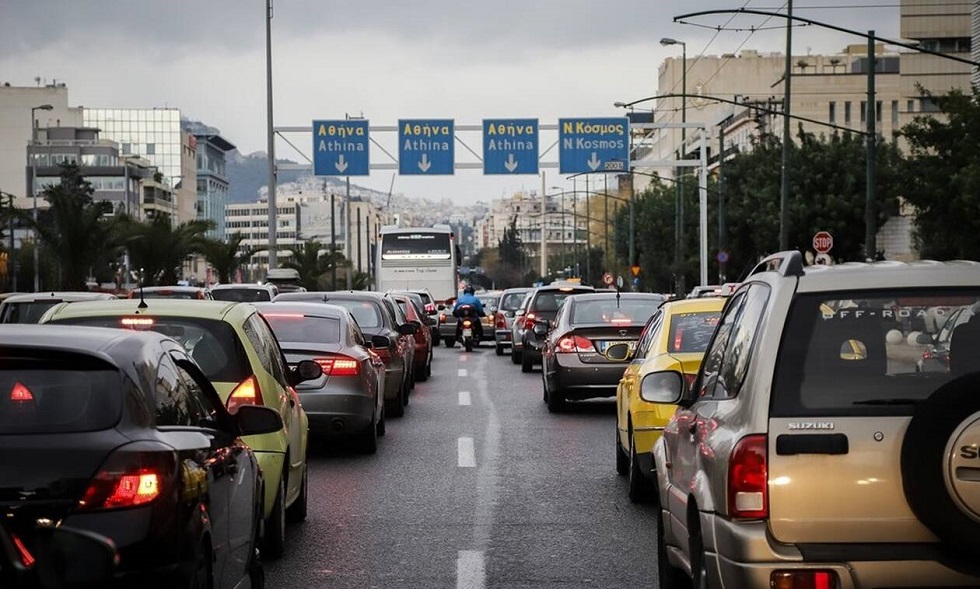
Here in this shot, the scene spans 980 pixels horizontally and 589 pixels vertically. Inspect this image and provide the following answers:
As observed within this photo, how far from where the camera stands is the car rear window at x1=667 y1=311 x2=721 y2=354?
13438 mm

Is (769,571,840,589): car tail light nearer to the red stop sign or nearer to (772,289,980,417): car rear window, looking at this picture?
(772,289,980,417): car rear window

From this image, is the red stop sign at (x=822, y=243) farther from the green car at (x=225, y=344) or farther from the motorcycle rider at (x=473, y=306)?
the green car at (x=225, y=344)

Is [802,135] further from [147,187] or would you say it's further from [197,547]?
[147,187]

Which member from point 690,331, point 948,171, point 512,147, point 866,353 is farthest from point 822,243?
point 866,353

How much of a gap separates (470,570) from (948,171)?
32626mm

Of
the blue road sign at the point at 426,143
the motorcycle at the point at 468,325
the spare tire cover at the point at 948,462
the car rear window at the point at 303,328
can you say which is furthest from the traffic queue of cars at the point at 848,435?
the blue road sign at the point at 426,143

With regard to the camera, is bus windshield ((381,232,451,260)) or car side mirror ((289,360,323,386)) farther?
bus windshield ((381,232,451,260))

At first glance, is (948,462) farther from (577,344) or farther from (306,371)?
(577,344)

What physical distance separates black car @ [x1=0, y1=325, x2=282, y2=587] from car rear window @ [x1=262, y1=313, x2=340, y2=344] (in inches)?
375

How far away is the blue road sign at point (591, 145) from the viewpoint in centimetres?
5575

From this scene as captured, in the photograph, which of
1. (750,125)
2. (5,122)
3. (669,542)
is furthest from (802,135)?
(5,122)

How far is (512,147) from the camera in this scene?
56.9 meters

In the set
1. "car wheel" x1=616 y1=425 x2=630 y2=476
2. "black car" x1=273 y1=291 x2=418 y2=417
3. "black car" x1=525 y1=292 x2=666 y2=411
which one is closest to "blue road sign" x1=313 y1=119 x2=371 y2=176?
"black car" x1=273 y1=291 x2=418 y2=417

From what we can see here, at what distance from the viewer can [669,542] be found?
7.71 metres
